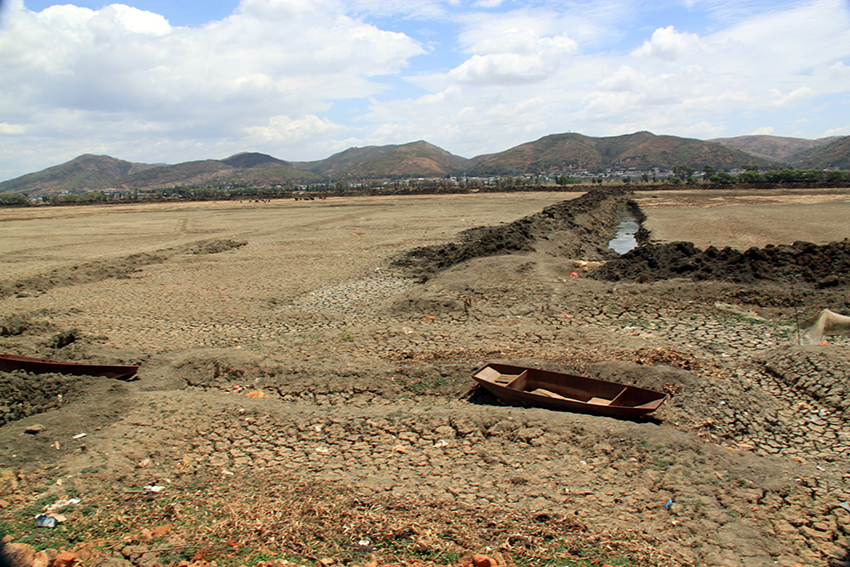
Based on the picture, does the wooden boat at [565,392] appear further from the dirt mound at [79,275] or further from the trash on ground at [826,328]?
the dirt mound at [79,275]

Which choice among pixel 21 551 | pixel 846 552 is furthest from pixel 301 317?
pixel 846 552

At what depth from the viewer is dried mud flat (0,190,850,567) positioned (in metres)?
4.19

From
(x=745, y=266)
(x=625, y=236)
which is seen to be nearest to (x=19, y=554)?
(x=745, y=266)

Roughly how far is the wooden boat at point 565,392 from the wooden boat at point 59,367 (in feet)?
20.0

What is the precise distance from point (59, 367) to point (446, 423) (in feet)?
21.1

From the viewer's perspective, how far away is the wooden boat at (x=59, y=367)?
311 inches

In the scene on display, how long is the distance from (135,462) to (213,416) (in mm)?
1264

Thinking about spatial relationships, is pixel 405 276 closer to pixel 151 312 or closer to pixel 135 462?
pixel 151 312

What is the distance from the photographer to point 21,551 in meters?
3.94

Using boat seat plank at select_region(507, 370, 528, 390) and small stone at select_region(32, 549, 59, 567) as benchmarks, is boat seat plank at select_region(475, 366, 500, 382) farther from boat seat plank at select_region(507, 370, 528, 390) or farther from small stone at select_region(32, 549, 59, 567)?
small stone at select_region(32, 549, 59, 567)

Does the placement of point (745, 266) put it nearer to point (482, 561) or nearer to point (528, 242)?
point (528, 242)

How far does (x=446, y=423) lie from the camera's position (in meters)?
6.41

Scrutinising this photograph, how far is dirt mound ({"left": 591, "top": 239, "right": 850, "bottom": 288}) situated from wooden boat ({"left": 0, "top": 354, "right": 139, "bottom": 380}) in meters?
11.6

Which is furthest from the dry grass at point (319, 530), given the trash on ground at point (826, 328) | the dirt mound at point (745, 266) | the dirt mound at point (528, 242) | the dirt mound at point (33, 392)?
the dirt mound at point (528, 242)
